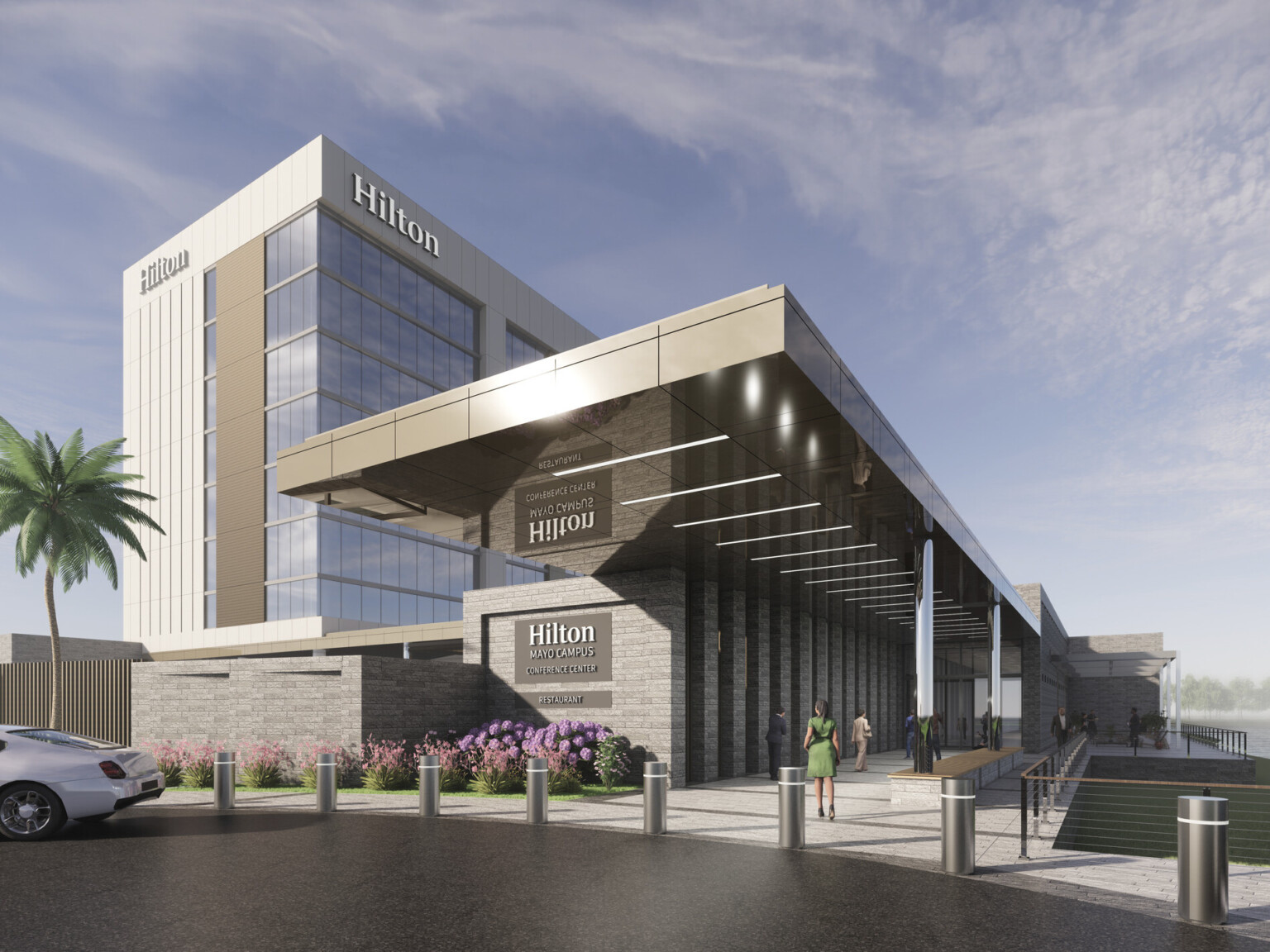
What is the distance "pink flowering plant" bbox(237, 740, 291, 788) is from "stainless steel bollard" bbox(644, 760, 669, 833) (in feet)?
33.2

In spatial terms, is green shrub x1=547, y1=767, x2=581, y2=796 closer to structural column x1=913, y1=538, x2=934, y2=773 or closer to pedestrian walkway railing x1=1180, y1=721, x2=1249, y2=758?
structural column x1=913, y1=538, x2=934, y2=773

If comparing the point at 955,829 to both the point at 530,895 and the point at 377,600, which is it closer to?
the point at 530,895

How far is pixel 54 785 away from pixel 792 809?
9546 mm

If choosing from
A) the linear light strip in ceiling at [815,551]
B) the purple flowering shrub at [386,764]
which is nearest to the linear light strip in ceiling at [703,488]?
the linear light strip in ceiling at [815,551]

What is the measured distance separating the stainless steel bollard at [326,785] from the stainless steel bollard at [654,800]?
219 inches

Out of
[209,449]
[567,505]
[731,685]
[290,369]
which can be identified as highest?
[290,369]

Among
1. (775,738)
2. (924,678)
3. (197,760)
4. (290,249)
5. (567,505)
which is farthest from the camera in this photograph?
(290,249)

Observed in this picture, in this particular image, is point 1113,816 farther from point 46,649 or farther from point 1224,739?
point 46,649

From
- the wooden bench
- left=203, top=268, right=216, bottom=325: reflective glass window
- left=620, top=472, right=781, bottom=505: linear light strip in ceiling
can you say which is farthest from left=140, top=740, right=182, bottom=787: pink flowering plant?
left=203, top=268, right=216, bottom=325: reflective glass window

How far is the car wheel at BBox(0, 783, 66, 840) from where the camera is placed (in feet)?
40.1

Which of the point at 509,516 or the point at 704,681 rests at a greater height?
the point at 509,516

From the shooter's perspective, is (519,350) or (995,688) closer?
(995,688)

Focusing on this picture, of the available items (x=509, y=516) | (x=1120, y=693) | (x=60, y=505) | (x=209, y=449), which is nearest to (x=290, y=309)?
(x=209, y=449)

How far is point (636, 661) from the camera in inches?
774
